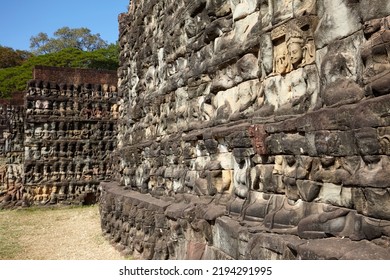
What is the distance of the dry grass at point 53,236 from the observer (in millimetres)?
7770

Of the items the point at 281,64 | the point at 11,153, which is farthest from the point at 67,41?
the point at 281,64

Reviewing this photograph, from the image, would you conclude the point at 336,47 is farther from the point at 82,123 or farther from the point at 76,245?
the point at 82,123

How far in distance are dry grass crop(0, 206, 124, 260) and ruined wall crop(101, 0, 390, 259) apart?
178 centimetres

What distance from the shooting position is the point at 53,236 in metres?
10.0

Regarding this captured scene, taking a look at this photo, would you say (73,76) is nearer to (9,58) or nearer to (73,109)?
(73,109)

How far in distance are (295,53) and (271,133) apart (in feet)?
2.33

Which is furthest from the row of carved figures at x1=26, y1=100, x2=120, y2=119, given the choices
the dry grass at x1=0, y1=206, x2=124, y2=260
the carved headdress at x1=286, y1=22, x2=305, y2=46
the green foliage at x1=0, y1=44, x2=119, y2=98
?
the green foliage at x1=0, y1=44, x2=119, y2=98

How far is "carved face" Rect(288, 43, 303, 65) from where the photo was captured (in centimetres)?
336

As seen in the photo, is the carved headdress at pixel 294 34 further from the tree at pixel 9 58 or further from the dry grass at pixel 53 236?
the tree at pixel 9 58

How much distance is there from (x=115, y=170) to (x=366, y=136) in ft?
29.1

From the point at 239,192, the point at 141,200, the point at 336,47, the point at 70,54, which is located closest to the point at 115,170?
the point at 141,200

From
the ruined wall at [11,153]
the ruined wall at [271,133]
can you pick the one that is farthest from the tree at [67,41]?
the ruined wall at [271,133]

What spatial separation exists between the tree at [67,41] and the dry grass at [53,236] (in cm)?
2955
